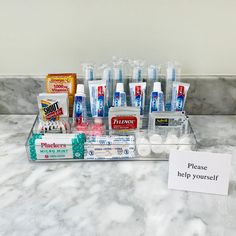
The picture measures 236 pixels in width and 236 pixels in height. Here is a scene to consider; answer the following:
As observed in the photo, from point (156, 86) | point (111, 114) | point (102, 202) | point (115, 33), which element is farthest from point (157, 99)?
point (102, 202)

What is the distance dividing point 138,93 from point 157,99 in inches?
2.4

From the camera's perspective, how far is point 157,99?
94 centimetres

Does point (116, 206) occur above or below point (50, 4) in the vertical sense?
below

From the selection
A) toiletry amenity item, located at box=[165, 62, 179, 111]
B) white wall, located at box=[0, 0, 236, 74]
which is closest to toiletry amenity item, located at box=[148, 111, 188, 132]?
toiletry amenity item, located at box=[165, 62, 179, 111]

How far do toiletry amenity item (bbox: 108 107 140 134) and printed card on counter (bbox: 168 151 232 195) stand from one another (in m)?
0.20

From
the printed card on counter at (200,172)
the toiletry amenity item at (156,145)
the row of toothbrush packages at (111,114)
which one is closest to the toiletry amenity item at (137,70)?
the row of toothbrush packages at (111,114)

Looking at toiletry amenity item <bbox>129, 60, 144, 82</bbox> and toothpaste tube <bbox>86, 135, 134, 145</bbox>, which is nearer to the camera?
toothpaste tube <bbox>86, 135, 134, 145</bbox>

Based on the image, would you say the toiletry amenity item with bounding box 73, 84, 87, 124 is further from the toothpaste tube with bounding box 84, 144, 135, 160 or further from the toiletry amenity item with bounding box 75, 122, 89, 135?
the toothpaste tube with bounding box 84, 144, 135, 160

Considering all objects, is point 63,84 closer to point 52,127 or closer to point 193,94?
point 52,127

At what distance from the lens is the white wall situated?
969 mm

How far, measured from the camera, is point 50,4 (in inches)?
38.2

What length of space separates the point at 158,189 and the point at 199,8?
545 mm

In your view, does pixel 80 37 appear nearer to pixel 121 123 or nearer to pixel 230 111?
pixel 121 123

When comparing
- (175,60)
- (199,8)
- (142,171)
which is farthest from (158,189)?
(199,8)
